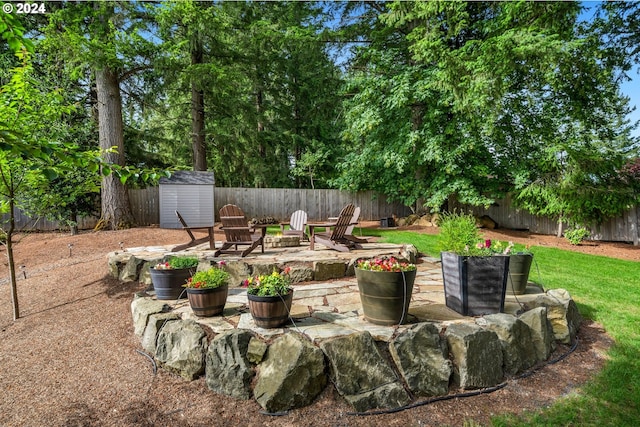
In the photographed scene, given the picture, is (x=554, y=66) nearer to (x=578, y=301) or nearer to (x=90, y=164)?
(x=578, y=301)

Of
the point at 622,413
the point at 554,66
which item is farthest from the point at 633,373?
the point at 554,66

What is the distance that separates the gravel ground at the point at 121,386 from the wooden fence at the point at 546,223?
648 cm

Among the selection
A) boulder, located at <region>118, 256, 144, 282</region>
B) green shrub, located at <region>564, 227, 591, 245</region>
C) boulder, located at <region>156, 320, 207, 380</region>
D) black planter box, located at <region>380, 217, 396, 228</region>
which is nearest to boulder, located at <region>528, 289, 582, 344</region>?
boulder, located at <region>156, 320, 207, 380</region>

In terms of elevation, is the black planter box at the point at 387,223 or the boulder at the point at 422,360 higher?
the black planter box at the point at 387,223

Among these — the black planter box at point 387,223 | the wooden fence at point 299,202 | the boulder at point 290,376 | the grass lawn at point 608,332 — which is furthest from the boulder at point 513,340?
the wooden fence at point 299,202

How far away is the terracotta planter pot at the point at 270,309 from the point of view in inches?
103

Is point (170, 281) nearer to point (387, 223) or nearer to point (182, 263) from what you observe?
point (182, 263)

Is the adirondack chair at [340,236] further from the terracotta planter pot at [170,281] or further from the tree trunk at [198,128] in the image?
the tree trunk at [198,128]

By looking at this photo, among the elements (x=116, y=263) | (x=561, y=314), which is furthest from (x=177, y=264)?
(x=561, y=314)

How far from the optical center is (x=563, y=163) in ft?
29.2

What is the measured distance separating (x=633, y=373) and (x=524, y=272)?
3.78 ft

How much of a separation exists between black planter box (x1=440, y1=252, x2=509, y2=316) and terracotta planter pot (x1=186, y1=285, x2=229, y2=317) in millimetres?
2111

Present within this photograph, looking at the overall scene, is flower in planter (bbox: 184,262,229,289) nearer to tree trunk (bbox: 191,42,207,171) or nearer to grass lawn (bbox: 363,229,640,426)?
grass lawn (bbox: 363,229,640,426)

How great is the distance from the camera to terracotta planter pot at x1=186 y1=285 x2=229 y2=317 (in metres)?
2.91
